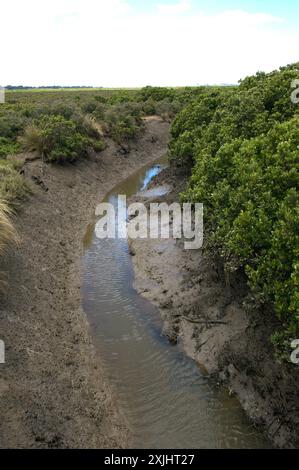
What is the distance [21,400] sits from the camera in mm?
8125

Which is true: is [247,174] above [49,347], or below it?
above

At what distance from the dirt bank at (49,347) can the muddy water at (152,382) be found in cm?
42

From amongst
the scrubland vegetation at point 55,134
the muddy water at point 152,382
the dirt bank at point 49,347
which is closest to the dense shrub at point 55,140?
the scrubland vegetation at point 55,134

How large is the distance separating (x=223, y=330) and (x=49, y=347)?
15.1 ft

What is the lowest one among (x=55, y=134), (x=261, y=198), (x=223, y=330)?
(x=223, y=330)

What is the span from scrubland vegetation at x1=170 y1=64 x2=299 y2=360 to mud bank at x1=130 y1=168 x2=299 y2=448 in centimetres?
91

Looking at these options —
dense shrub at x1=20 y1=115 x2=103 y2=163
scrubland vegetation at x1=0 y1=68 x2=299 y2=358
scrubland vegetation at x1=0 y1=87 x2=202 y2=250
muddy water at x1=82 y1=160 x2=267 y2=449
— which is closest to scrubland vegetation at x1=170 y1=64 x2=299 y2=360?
scrubland vegetation at x1=0 y1=68 x2=299 y2=358

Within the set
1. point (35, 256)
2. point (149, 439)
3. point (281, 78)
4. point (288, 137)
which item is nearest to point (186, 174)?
point (281, 78)

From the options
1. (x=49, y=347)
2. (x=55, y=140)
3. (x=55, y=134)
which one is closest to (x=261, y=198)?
(x=49, y=347)

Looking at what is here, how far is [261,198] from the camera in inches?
357

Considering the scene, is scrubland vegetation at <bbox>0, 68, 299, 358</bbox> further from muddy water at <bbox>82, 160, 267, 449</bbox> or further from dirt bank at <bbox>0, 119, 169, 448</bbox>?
muddy water at <bbox>82, 160, 267, 449</bbox>

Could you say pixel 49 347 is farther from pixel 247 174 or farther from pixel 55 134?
pixel 55 134

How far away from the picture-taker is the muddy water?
8328 millimetres
